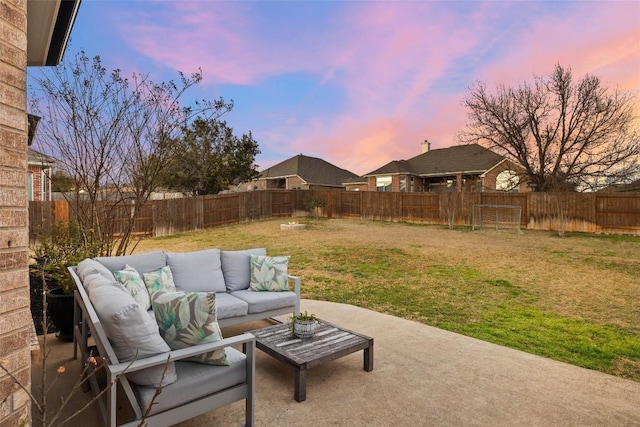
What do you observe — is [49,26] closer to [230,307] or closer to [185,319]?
[185,319]

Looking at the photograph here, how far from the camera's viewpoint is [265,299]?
13.8 feet

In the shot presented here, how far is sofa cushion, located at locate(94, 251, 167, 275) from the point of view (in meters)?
3.76

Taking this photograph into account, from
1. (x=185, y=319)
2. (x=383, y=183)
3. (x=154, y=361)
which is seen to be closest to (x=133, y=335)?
(x=154, y=361)

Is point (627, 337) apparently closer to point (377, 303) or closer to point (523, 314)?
point (523, 314)

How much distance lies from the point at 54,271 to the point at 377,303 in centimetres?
486

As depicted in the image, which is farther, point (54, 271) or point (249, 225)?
point (249, 225)

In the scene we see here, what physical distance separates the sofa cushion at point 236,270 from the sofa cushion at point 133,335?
230 centimetres

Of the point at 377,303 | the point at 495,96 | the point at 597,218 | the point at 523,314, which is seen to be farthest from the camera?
the point at 495,96

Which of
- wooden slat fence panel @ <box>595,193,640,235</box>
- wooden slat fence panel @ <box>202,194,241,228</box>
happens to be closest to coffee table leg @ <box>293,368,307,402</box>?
wooden slat fence panel @ <box>202,194,241,228</box>

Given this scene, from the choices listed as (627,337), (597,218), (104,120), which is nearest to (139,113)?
(104,120)

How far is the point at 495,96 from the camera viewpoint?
20641 mm

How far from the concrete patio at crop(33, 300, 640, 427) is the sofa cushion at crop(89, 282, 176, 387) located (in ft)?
2.24

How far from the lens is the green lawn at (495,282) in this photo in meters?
4.67

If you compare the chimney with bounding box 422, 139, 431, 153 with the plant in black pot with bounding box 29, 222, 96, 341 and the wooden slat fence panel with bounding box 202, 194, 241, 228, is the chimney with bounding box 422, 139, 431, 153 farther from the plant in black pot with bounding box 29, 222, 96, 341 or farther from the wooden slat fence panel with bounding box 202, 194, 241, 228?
the plant in black pot with bounding box 29, 222, 96, 341
